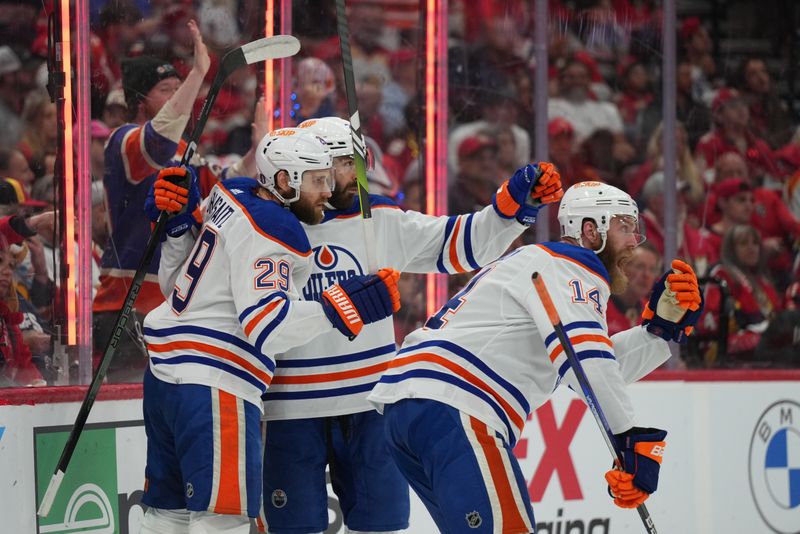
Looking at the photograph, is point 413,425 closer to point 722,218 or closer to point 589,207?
point 589,207

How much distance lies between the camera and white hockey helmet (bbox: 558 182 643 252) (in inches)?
114

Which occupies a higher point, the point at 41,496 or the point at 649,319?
the point at 649,319

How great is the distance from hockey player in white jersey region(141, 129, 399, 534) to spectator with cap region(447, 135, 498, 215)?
1.42 meters

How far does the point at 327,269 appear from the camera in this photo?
323cm

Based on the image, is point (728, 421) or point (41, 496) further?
point (728, 421)

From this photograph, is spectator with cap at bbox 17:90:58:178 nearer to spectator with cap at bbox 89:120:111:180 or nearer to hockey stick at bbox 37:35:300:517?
spectator with cap at bbox 89:120:111:180

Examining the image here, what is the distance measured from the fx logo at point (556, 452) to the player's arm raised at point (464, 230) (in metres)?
1.09

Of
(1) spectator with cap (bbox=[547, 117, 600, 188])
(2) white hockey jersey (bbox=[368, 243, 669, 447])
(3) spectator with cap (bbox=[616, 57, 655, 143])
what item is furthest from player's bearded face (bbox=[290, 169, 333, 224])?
(3) spectator with cap (bbox=[616, 57, 655, 143])

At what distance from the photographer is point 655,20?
202 inches

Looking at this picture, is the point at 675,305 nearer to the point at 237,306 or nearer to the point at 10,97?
the point at 237,306

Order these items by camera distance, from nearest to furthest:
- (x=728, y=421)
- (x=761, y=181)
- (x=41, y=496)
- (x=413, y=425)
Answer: (x=413, y=425) → (x=41, y=496) → (x=728, y=421) → (x=761, y=181)

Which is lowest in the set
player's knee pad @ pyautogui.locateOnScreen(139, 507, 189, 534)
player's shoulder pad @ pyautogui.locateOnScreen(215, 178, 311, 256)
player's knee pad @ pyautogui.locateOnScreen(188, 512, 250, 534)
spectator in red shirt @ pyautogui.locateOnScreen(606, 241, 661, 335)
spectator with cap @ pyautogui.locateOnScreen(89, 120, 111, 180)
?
player's knee pad @ pyautogui.locateOnScreen(139, 507, 189, 534)

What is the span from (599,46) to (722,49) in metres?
0.78

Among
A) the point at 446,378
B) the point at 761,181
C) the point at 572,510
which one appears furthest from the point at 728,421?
the point at 446,378
